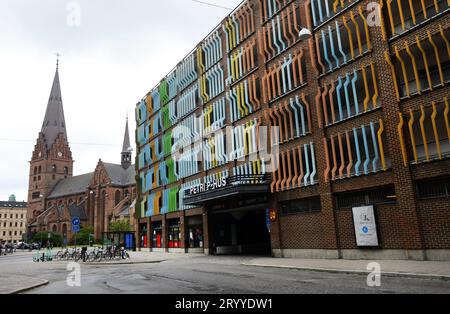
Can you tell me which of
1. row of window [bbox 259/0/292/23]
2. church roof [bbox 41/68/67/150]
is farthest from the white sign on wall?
church roof [bbox 41/68/67/150]

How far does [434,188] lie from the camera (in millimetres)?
17812

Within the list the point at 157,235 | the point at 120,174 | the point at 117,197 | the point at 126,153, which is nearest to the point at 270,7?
the point at 157,235

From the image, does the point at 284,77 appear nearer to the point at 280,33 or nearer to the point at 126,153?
the point at 280,33

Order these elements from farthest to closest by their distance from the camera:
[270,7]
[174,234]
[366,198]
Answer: [174,234] < [270,7] < [366,198]

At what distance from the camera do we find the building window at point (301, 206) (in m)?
23.6

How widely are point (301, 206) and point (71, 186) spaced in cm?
11342

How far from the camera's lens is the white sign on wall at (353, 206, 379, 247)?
19.8m

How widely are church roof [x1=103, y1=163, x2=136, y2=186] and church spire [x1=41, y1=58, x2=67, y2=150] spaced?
22.6m

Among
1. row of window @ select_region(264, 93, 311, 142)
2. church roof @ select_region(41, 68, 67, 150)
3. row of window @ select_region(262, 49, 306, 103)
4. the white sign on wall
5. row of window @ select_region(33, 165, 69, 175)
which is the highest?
church roof @ select_region(41, 68, 67, 150)

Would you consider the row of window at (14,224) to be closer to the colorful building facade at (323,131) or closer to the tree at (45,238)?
the tree at (45,238)

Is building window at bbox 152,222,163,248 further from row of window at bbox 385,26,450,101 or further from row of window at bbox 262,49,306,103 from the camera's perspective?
row of window at bbox 385,26,450,101

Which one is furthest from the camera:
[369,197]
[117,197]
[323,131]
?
[117,197]

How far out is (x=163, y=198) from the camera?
143 ft
